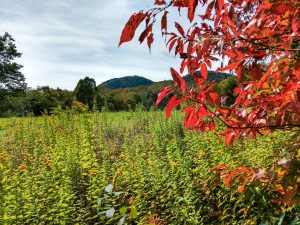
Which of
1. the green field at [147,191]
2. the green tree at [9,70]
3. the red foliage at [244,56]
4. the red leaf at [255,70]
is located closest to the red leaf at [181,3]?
the red foliage at [244,56]

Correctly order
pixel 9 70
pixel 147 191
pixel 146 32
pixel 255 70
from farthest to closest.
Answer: pixel 9 70 → pixel 147 191 → pixel 255 70 → pixel 146 32

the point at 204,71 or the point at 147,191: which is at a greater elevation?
the point at 204,71

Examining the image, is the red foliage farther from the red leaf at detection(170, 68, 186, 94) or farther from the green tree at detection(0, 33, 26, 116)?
the green tree at detection(0, 33, 26, 116)

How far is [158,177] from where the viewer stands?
3.70 m

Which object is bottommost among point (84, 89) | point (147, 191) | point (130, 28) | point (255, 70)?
point (147, 191)

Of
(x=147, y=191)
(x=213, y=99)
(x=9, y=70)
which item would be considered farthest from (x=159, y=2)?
(x=9, y=70)

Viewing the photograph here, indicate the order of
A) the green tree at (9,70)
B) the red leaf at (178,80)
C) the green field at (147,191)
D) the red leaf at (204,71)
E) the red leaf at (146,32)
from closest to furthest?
1. the red leaf at (178,80)
2. the red leaf at (146,32)
3. the red leaf at (204,71)
4. the green field at (147,191)
5. the green tree at (9,70)

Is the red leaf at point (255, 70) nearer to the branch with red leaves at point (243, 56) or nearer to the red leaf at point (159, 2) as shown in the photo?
the branch with red leaves at point (243, 56)

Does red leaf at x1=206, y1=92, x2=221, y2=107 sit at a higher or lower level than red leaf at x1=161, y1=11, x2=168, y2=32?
lower

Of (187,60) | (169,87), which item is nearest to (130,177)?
(187,60)

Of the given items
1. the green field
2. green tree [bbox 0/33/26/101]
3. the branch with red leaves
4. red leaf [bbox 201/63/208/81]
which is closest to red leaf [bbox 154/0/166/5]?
the branch with red leaves

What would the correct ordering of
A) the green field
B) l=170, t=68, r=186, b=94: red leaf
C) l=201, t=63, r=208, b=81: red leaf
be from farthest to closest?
the green field → l=201, t=63, r=208, b=81: red leaf → l=170, t=68, r=186, b=94: red leaf

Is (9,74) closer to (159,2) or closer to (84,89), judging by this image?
(84,89)

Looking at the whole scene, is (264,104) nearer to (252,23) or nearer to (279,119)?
(279,119)
